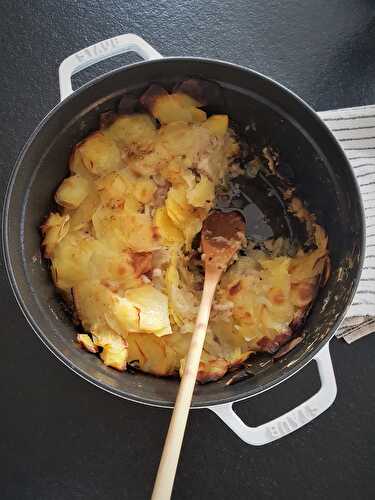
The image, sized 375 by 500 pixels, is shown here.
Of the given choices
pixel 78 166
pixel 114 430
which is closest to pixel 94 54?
pixel 78 166

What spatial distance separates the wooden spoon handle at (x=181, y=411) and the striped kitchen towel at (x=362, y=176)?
33cm

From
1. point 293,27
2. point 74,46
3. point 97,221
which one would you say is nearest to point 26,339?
point 97,221

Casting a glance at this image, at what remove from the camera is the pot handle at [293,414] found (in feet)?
3.19

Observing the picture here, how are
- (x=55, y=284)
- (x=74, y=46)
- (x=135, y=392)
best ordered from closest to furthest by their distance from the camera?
(x=135, y=392) → (x=55, y=284) → (x=74, y=46)

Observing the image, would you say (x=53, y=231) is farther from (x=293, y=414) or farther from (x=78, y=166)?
(x=293, y=414)

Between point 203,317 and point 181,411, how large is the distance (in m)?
0.17

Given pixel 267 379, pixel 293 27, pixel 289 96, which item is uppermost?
pixel 293 27

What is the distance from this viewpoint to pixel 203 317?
3.10 feet

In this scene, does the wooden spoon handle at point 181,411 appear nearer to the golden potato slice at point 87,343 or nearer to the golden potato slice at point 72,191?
the golden potato slice at point 87,343

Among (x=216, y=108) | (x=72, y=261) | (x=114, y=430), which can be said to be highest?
(x=216, y=108)

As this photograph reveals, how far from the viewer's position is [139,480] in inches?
43.5

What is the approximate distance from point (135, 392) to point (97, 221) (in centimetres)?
33

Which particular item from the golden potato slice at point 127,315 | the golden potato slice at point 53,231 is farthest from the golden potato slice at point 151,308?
the golden potato slice at point 53,231

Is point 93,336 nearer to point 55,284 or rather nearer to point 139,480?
point 55,284
